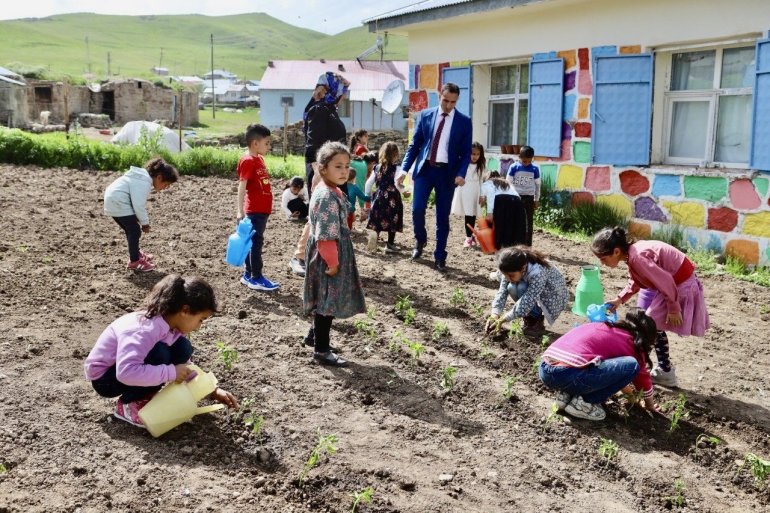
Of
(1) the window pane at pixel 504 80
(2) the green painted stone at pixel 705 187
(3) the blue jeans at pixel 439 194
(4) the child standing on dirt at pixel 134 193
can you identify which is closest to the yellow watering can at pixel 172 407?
(4) the child standing on dirt at pixel 134 193

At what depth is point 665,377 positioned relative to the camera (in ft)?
14.9

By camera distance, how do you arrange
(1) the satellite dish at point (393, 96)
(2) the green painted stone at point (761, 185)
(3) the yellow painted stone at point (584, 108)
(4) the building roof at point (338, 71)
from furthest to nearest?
(4) the building roof at point (338, 71) < (1) the satellite dish at point (393, 96) < (3) the yellow painted stone at point (584, 108) < (2) the green painted stone at point (761, 185)

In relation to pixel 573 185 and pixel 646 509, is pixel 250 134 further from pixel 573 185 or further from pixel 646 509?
pixel 573 185

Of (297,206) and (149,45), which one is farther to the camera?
(149,45)

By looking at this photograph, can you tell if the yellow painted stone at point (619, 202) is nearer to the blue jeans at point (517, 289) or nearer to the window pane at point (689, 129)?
the window pane at point (689, 129)

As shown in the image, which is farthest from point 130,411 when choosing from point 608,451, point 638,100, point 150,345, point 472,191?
point 638,100

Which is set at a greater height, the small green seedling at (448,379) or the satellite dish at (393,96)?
the satellite dish at (393,96)

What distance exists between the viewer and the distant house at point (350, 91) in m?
46.5

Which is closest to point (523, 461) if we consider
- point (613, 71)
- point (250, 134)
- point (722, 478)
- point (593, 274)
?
point (722, 478)

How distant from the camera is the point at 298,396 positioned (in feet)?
13.6

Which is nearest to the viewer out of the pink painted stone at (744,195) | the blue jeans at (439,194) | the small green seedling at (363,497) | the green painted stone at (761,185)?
the small green seedling at (363,497)

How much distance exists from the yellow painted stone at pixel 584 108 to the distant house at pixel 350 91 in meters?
35.3

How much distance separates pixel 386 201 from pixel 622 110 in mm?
3324

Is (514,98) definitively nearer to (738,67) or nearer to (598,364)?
(738,67)
